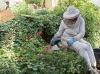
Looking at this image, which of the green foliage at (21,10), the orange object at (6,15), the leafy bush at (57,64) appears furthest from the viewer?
the green foliage at (21,10)

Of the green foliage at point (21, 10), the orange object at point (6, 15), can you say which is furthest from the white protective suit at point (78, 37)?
the green foliage at point (21, 10)

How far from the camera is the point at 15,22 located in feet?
20.2

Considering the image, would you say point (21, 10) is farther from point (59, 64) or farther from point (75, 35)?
point (59, 64)

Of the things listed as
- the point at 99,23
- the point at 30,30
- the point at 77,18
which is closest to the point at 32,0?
the point at 99,23

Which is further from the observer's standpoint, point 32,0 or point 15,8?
point 32,0

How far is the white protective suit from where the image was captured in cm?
503

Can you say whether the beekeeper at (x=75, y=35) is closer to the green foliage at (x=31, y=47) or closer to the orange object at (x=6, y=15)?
the green foliage at (x=31, y=47)

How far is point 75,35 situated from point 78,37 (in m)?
0.13

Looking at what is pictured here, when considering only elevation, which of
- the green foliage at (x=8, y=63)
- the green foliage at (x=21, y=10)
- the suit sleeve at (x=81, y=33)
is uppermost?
the green foliage at (x=8, y=63)

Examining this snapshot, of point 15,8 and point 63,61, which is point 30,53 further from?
point 15,8

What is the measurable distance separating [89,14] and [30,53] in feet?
12.8

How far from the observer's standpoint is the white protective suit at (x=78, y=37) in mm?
5029

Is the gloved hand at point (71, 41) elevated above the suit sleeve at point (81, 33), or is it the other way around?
the suit sleeve at point (81, 33)

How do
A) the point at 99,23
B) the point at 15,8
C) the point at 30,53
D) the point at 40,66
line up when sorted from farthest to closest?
the point at 99,23 → the point at 15,8 → the point at 30,53 → the point at 40,66
